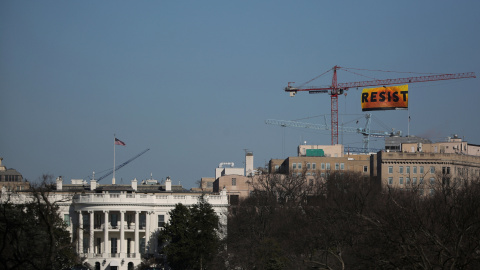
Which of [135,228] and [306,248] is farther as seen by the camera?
[135,228]

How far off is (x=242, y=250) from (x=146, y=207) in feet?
126

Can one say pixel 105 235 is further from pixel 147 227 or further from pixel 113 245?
pixel 147 227

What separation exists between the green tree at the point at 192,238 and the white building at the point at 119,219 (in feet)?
54.4

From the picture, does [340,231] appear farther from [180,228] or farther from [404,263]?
[404,263]

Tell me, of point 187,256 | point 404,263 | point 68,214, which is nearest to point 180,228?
point 187,256

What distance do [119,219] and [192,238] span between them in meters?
29.5

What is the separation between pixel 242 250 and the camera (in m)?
126

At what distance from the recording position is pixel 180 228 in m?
137

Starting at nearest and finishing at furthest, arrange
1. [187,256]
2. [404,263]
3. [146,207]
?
[404,263]
[187,256]
[146,207]

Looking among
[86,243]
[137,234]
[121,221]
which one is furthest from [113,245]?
[137,234]

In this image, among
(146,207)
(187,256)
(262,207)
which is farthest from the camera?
(146,207)

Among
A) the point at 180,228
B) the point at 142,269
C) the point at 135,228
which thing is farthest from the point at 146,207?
the point at 180,228

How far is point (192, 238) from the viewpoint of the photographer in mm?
134875

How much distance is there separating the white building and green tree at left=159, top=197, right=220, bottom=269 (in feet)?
54.4
